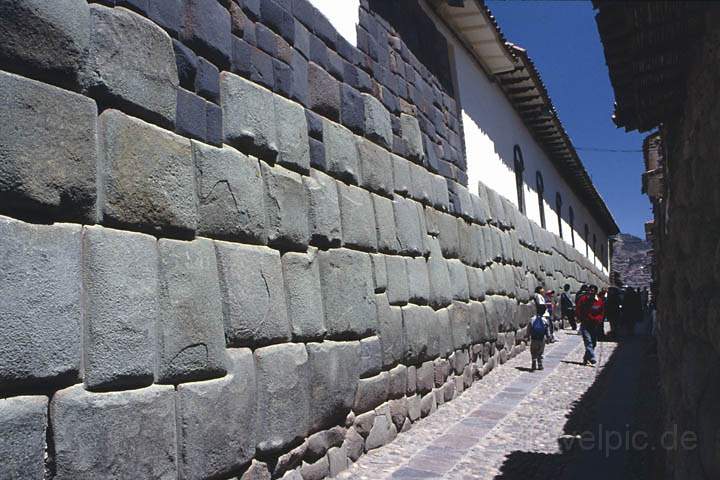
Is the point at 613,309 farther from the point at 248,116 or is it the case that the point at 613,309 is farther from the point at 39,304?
the point at 39,304

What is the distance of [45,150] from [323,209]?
2.07 meters

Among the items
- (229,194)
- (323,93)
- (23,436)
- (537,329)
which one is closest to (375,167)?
(323,93)

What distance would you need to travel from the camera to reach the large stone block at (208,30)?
3.01m

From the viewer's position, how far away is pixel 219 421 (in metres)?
2.78

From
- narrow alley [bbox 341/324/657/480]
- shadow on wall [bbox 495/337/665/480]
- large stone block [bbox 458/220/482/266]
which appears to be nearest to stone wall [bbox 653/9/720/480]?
shadow on wall [bbox 495/337/665/480]

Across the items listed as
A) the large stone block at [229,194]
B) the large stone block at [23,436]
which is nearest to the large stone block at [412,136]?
the large stone block at [229,194]

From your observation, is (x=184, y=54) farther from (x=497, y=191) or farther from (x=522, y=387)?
(x=497, y=191)

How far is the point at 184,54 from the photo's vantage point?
2938mm

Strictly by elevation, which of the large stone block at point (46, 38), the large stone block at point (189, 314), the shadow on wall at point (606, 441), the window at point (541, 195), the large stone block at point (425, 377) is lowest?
the shadow on wall at point (606, 441)

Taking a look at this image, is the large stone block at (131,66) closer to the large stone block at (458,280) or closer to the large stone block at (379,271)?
the large stone block at (379,271)

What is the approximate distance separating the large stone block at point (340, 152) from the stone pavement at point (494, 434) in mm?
2080

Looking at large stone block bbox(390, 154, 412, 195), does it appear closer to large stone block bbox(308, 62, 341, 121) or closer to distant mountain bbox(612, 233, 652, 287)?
large stone block bbox(308, 62, 341, 121)

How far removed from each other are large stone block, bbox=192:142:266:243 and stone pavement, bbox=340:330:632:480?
181 centimetres

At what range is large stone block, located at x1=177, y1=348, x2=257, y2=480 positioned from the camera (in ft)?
8.54
